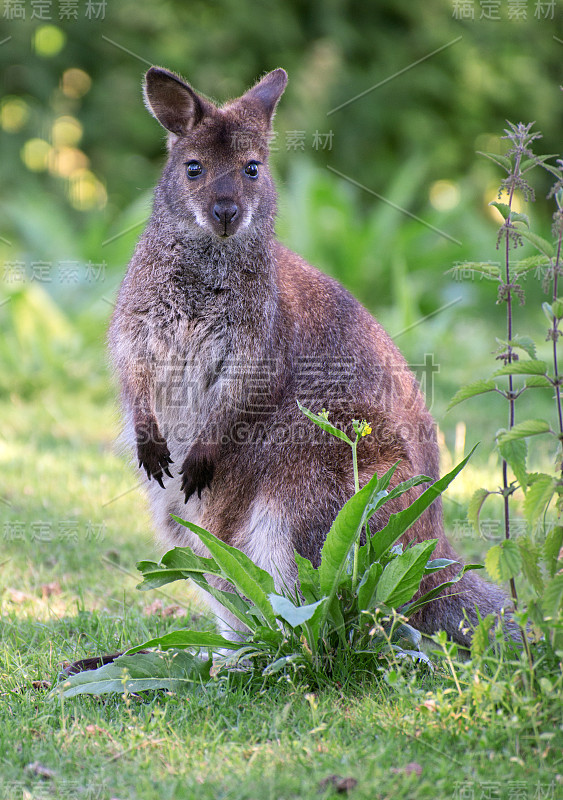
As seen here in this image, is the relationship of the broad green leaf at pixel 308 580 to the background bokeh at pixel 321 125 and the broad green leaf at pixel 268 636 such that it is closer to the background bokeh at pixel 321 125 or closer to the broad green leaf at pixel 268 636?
the broad green leaf at pixel 268 636

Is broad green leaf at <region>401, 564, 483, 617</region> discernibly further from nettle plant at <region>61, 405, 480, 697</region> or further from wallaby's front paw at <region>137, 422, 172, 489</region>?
wallaby's front paw at <region>137, 422, 172, 489</region>

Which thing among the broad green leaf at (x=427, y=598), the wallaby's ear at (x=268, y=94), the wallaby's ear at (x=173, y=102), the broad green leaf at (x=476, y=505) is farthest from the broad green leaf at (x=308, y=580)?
the wallaby's ear at (x=268, y=94)

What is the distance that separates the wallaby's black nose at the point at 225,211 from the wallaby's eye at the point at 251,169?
0.25 m

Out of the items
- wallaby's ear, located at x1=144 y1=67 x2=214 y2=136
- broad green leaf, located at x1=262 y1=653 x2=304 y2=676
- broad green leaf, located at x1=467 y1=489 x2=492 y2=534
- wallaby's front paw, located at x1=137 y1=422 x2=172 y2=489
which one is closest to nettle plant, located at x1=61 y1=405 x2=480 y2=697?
broad green leaf, located at x1=262 y1=653 x2=304 y2=676

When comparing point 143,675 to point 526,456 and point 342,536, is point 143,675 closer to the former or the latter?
point 342,536

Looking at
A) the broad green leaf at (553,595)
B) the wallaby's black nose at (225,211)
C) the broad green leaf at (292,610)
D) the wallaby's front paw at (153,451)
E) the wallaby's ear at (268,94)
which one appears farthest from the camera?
the wallaby's ear at (268,94)

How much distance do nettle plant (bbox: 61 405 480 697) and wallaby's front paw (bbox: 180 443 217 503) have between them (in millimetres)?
478

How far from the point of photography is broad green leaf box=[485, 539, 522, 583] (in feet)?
8.54

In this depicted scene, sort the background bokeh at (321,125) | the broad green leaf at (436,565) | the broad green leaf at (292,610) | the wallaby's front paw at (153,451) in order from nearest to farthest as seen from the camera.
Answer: the broad green leaf at (292,610) → the broad green leaf at (436,565) → the wallaby's front paw at (153,451) → the background bokeh at (321,125)

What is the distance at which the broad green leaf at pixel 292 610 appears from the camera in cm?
273

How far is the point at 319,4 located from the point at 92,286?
17.6 feet

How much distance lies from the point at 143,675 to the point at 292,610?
22.8 inches

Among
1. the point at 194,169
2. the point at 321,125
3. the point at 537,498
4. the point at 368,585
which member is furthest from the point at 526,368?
the point at 321,125

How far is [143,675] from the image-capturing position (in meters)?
2.98
